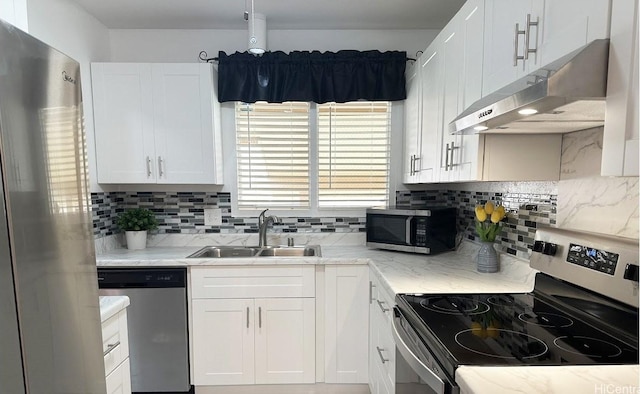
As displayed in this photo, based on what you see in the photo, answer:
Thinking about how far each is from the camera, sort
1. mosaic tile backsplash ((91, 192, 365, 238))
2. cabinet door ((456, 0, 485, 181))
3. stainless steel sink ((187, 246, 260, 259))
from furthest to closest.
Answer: mosaic tile backsplash ((91, 192, 365, 238)), stainless steel sink ((187, 246, 260, 259)), cabinet door ((456, 0, 485, 181))

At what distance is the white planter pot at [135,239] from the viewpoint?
244 cm

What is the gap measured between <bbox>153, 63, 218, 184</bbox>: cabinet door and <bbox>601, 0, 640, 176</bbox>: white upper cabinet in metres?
2.13

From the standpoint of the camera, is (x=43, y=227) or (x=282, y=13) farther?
(x=282, y=13)

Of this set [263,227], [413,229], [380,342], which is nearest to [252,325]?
[263,227]

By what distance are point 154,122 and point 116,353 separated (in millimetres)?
1561

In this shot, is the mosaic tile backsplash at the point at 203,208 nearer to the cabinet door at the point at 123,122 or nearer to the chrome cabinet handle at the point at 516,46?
the cabinet door at the point at 123,122

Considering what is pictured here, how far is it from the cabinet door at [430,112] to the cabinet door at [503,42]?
0.52 m

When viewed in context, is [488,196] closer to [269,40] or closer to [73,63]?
[269,40]

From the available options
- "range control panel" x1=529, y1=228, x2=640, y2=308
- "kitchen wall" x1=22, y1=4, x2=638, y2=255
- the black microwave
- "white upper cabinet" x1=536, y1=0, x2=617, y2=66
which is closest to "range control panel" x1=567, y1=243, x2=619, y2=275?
"range control panel" x1=529, y1=228, x2=640, y2=308

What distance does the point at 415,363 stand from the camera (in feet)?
3.68

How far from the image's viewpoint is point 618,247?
3.61 ft

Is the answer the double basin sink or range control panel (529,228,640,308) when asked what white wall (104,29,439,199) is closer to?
the double basin sink

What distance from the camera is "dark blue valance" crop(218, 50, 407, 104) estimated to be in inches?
95.8

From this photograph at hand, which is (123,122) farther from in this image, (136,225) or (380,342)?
(380,342)
